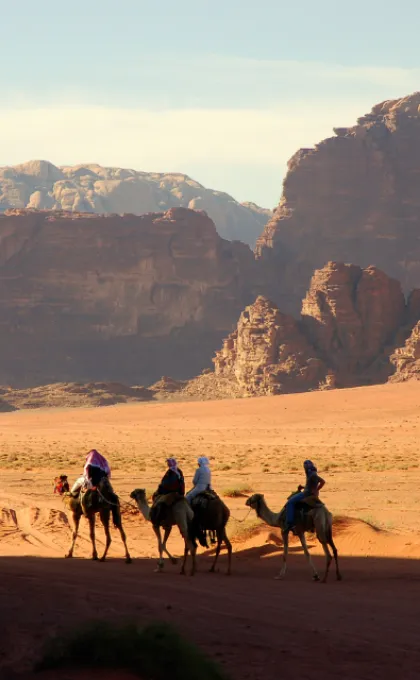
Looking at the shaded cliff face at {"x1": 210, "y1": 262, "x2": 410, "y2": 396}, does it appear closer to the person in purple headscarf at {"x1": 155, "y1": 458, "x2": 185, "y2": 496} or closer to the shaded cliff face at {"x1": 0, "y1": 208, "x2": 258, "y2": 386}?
the shaded cliff face at {"x1": 0, "y1": 208, "x2": 258, "y2": 386}

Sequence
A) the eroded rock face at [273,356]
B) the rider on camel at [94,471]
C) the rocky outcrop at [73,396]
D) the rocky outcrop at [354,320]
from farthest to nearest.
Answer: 1. the rocky outcrop at [73,396]
2. the rocky outcrop at [354,320]
3. the eroded rock face at [273,356]
4. the rider on camel at [94,471]

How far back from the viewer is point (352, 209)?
140 m

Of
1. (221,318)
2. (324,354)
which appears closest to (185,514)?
(324,354)

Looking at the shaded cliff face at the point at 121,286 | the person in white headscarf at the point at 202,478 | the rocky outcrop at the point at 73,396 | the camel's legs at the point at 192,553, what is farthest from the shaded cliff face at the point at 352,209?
the camel's legs at the point at 192,553

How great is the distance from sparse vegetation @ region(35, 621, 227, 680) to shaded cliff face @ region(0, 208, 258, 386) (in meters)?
114

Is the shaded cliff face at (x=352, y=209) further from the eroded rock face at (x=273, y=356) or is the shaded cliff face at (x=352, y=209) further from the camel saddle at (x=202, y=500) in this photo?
the camel saddle at (x=202, y=500)

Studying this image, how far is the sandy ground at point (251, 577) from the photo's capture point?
30.8ft

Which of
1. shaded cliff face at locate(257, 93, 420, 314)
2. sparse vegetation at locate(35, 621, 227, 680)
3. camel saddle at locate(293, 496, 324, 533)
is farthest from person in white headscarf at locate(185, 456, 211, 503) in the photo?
shaded cliff face at locate(257, 93, 420, 314)

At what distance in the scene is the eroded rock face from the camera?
89938mm

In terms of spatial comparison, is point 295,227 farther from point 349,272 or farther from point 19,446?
point 19,446

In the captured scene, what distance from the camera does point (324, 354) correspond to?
92.3 metres

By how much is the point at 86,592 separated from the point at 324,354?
3236 inches

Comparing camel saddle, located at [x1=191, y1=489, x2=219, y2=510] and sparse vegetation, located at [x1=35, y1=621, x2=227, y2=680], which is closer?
sparse vegetation, located at [x1=35, y1=621, x2=227, y2=680]

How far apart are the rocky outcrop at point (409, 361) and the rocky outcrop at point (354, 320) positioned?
257cm
